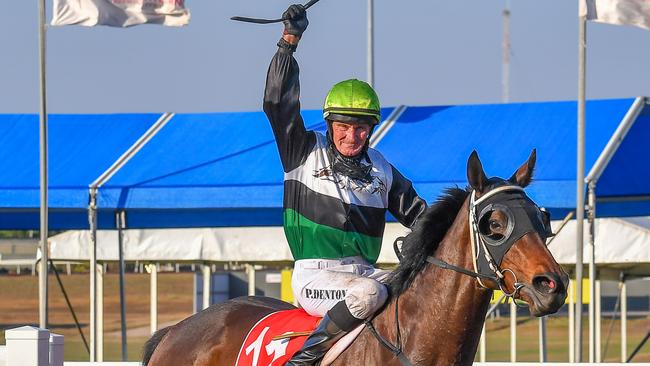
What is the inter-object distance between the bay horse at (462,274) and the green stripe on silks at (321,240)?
31 centimetres

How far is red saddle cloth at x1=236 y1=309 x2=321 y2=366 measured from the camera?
6.32 meters

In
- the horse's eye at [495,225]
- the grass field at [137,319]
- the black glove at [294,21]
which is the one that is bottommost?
the grass field at [137,319]

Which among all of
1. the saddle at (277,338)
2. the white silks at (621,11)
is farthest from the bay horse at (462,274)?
the white silks at (621,11)

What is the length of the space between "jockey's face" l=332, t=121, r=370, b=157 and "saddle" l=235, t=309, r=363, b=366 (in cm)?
81

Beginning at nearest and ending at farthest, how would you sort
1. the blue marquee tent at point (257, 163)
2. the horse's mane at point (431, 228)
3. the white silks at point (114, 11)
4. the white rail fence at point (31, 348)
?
1. the horse's mane at point (431, 228)
2. the white rail fence at point (31, 348)
3. the blue marquee tent at point (257, 163)
4. the white silks at point (114, 11)

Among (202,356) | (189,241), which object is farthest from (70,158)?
(202,356)

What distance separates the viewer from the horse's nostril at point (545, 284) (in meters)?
5.12

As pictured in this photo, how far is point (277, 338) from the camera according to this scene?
639cm

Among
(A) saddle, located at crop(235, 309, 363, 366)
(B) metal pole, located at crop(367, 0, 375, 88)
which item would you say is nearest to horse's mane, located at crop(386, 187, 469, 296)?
(A) saddle, located at crop(235, 309, 363, 366)

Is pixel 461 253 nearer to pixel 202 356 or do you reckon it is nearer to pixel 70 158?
pixel 202 356

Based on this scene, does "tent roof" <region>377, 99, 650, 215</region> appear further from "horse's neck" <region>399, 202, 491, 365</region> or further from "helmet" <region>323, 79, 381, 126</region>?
"horse's neck" <region>399, 202, 491, 365</region>

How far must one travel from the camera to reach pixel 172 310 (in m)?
49.5

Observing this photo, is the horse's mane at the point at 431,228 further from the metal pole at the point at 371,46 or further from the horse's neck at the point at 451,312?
the metal pole at the point at 371,46

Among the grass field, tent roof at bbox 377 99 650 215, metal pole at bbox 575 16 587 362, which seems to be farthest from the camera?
the grass field
